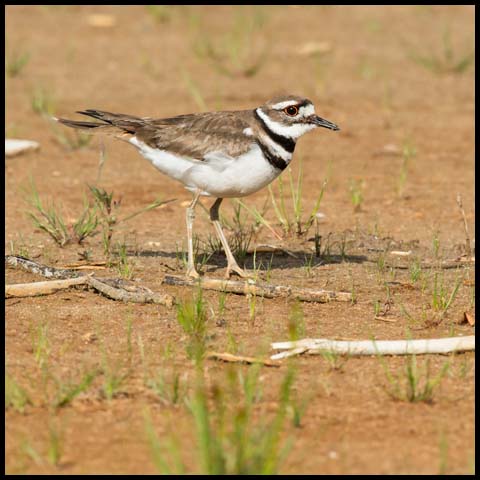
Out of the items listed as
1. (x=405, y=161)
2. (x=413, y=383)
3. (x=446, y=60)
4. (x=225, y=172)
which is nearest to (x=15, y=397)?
(x=413, y=383)

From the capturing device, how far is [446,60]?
12141mm

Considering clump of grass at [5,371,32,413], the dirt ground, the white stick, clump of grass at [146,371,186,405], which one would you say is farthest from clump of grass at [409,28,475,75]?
clump of grass at [5,371,32,413]

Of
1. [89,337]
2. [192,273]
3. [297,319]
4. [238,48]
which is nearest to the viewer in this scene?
[89,337]

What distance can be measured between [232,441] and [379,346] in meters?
1.38

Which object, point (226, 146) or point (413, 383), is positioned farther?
point (226, 146)

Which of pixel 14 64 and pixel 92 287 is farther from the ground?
pixel 14 64

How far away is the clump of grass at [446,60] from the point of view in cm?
1193

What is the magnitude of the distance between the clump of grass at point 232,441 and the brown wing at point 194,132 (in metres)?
2.16

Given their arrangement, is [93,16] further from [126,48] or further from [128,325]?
[128,325]

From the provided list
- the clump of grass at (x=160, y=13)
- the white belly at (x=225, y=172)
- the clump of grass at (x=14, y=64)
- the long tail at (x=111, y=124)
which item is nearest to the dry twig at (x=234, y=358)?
the white belly at (x=225, y=172)

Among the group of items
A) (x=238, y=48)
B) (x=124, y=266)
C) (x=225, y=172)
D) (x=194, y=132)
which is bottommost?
(x=124, y=266)

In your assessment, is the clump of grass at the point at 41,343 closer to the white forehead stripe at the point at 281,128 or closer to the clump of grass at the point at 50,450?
the clump of grass at the point at 50,450

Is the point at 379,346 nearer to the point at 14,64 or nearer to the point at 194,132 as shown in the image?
the point at 194,132

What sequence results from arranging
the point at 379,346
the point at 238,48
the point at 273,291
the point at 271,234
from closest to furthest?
the point at 379,346 < the point at 273,291 < the point at 271,234 < the point at 238,48
